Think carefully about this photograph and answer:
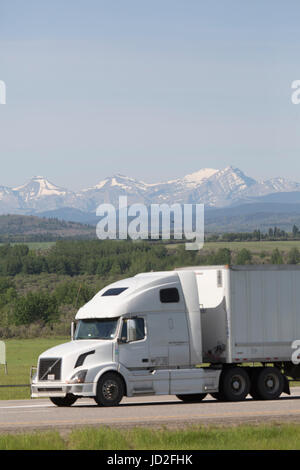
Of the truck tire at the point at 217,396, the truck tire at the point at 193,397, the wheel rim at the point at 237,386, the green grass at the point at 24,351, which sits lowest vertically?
the green grass at the point at 24,351

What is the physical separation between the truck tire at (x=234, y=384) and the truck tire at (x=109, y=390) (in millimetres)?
3106

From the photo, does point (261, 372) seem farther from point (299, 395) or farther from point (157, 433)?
point (157, 433)

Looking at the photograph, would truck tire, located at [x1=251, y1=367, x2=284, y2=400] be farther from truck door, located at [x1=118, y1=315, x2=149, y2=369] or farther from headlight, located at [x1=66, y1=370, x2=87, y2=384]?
headlight, located at [x1=66, y1=370, x2=87, y2=384]

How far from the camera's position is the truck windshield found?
83.3 ft

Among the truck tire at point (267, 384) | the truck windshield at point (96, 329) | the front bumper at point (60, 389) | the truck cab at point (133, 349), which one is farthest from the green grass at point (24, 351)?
the front bumper at point (60, 389)

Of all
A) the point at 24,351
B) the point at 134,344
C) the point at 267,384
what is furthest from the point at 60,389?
the point at 24,351

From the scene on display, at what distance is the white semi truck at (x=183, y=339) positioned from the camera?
24.9 meters

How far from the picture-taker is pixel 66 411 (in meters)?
23.8

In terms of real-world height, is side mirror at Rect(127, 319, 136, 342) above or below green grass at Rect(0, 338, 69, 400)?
above

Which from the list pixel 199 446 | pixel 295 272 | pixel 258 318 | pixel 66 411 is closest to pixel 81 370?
pixel 66 411

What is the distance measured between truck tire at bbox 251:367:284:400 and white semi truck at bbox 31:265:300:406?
3 centimetres

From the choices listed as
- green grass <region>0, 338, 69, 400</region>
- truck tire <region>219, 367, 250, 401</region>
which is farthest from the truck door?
green grass <region>0, 338, 69, 400</region>

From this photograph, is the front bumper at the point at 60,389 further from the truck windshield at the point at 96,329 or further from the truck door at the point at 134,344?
the truck windshield at the point at 96,329
